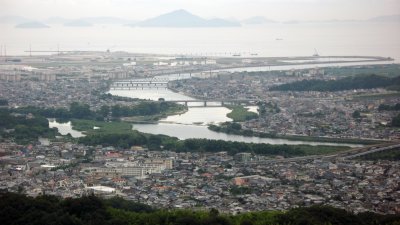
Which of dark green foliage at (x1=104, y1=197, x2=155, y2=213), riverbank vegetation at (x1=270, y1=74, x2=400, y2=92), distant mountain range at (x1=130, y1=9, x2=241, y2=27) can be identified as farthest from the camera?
distant mountain range at (x1=130, y1=9, x2=241, y2=27)

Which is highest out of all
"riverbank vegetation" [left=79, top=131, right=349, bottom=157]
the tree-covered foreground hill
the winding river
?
the tree-covered foreground hill

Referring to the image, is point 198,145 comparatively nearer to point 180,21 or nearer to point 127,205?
point 127,205

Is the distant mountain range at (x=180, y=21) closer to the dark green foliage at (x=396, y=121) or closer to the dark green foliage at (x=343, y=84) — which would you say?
the dark green foliage at (x=343, y=84)

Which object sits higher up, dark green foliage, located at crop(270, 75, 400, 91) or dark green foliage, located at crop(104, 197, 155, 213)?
dark green foliage, located at crop(270, 75, 400, 91)

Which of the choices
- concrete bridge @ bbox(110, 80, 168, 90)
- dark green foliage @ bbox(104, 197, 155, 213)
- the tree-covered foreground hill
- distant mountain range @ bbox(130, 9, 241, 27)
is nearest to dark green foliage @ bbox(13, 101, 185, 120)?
concrete bridge @ bbox(110, 80, 168, 90)

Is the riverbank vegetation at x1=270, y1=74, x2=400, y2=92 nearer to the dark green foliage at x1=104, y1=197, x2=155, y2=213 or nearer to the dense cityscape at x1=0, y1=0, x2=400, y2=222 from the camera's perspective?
the dense cityscape at x1=0, y1=0, x2=400, y2=222

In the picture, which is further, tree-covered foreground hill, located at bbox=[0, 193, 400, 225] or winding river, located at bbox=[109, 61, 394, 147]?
winding river, located at bbox=[109, 61, 394, 147]

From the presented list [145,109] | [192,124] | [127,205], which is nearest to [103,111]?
[145,109]
